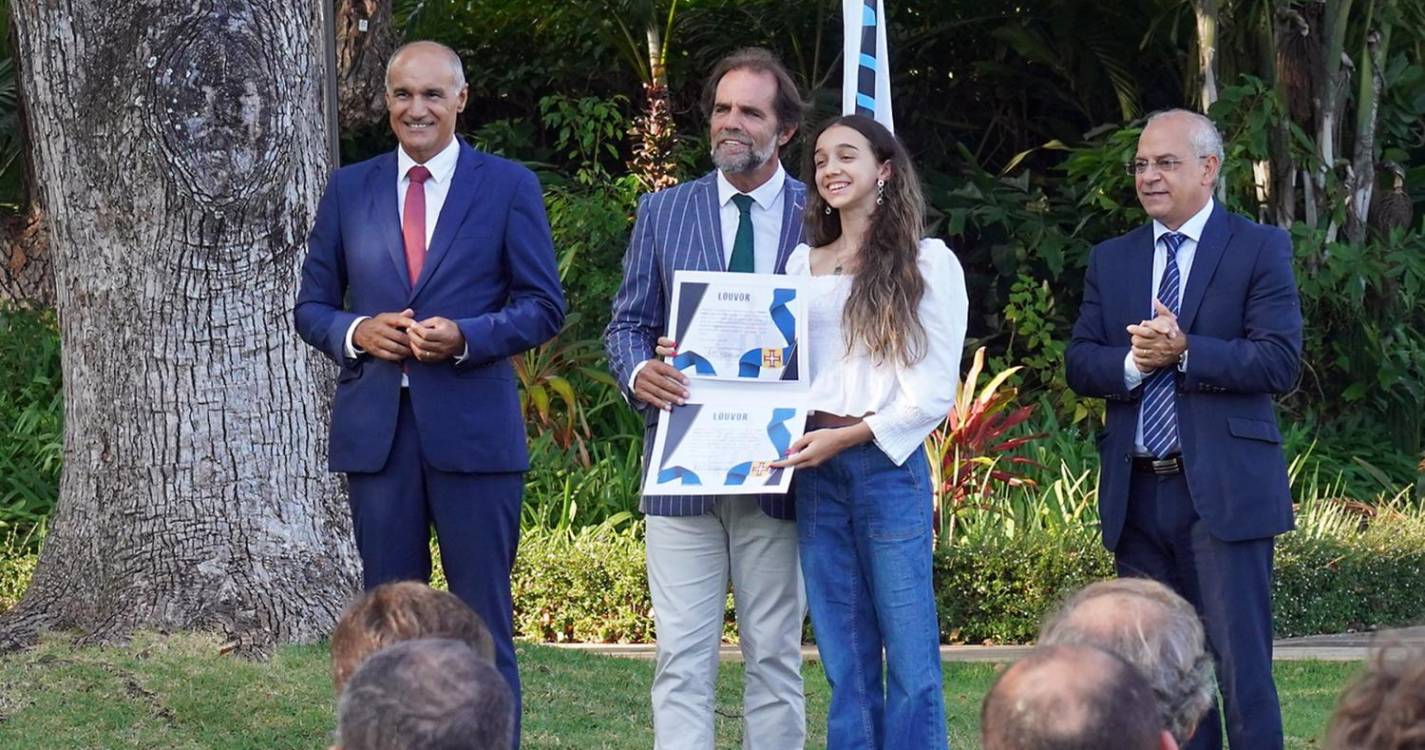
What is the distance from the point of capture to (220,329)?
7.03 m

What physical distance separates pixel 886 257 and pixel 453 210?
3.99ft

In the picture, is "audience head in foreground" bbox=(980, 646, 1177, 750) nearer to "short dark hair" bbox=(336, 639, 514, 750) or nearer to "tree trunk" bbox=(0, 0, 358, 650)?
"short dark hair" bbox=(336, 639, 514, 750)

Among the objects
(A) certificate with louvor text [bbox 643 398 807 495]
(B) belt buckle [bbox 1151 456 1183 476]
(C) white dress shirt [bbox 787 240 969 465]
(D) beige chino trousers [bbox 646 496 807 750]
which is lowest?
(D) beige chino trousers [bbox 646 496 807 750]

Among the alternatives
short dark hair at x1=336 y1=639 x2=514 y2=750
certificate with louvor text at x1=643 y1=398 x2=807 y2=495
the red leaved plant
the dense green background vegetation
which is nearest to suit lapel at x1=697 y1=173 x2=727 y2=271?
certificate with louvor text at x1=643 y1=398 x2=807 y2=495

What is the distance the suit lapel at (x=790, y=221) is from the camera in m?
5.21

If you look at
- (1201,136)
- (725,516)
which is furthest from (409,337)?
(1201,136)

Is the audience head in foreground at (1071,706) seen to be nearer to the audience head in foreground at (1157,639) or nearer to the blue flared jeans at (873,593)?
the audience head in foreground at (1157,639)

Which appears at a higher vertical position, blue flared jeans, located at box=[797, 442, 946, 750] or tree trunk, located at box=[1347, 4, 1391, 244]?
tree trunk, located at box=[1347, 4, 1391, 244]

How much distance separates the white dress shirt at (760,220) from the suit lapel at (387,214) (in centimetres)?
89

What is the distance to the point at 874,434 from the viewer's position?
4.77m

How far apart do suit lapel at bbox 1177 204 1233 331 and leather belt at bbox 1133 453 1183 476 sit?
37 centimetres

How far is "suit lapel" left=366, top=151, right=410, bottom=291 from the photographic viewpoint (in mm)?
5148

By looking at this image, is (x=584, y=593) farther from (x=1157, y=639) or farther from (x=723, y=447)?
(x=1157, y=639)

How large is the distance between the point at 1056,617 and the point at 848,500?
1736 mm
